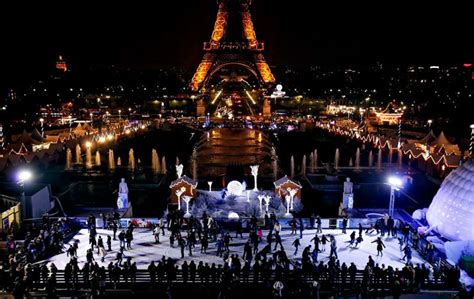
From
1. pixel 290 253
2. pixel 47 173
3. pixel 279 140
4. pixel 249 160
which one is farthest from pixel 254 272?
pixel 279 140

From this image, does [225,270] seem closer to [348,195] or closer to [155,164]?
[348,195]

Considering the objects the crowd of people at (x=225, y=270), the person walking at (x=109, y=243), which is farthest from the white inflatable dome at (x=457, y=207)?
the person walking at (x=109, y=243)

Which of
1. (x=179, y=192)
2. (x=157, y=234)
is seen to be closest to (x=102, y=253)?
(x=157, y=234)

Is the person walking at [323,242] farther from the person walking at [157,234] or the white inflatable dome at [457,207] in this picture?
the person walking at [157,234]

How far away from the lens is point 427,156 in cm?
3400

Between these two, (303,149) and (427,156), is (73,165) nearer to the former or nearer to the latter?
(303,149)

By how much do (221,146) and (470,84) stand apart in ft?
216

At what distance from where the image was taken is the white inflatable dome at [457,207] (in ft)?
58.6


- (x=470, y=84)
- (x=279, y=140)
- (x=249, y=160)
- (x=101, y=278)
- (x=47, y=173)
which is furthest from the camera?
(x=470, y=84)

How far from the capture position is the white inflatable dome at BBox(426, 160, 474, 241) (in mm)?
17859

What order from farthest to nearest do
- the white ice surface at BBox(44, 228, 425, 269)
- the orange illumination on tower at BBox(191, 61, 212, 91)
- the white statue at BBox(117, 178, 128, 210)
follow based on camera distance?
the orange illumination on tower at BBox(191, 61, 212, 91), the white statue at BBox(117, 178, 128, 210), the white ice surface at BBox(44, 228, 425, 269)

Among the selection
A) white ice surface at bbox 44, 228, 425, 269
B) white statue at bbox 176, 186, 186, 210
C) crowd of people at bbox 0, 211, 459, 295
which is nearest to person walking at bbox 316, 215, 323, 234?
white ice surface at bbox 44, 228, 425, 269

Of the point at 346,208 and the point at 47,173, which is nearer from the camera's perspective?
the point at 346,208

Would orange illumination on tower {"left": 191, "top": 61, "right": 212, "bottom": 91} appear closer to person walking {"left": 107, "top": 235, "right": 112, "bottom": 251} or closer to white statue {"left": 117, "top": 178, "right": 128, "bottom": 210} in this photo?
white statue {"left": 117, "top": 178, "right": 128, "bottom": 210}
